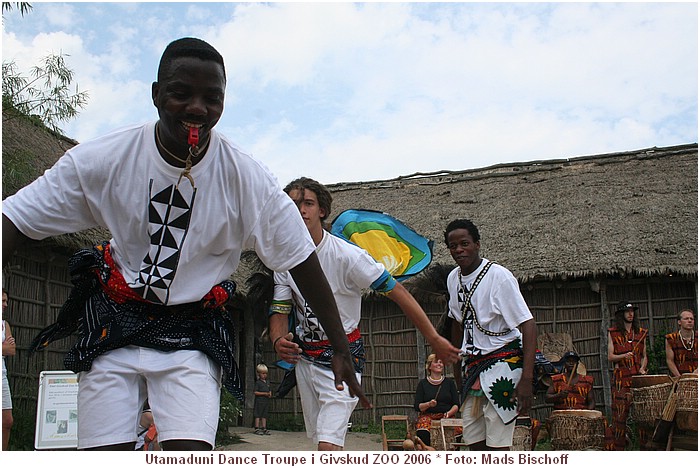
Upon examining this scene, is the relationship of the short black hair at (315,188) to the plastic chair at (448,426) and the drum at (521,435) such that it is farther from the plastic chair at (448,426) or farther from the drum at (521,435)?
the plastic chair at (448,426)

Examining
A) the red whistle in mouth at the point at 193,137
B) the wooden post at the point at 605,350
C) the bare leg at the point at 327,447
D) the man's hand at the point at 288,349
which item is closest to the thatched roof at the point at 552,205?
the wooden post at the point at 605,350

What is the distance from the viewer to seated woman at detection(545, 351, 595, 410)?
1083cm

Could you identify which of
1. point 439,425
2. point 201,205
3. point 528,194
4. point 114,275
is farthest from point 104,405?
point 528,194

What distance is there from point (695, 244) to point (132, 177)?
11856 millimetres

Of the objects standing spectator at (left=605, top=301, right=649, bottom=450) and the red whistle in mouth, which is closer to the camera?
the red whistle in mouth

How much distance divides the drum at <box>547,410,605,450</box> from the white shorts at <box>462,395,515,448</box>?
411 cm

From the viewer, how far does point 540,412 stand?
1341 centimetres

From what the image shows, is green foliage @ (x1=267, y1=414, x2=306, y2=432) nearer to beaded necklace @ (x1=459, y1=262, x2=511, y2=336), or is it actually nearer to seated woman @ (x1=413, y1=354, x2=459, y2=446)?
seated woman @ (x1=413, y1=354, x2=459, y2=446)

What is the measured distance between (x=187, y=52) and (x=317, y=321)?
231cm

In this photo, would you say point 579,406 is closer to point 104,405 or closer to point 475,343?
point 475,343

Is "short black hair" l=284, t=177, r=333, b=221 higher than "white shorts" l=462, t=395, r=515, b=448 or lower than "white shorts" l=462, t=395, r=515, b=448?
higher

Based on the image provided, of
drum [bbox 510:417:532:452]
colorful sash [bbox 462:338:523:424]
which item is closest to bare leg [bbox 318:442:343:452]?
colorful sash [bbox 462:338:523:424]

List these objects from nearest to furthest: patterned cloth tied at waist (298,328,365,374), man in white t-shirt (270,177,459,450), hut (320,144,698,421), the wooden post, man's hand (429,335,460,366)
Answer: man's hand (429,335,460,366)
man in white t-shirt (270,177,459,450)
patterned cloth tied at waist (298,328,365,374)
hut (320,144,698,421)
the wooden post

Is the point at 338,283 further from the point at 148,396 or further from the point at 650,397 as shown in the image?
the point at 650,397
